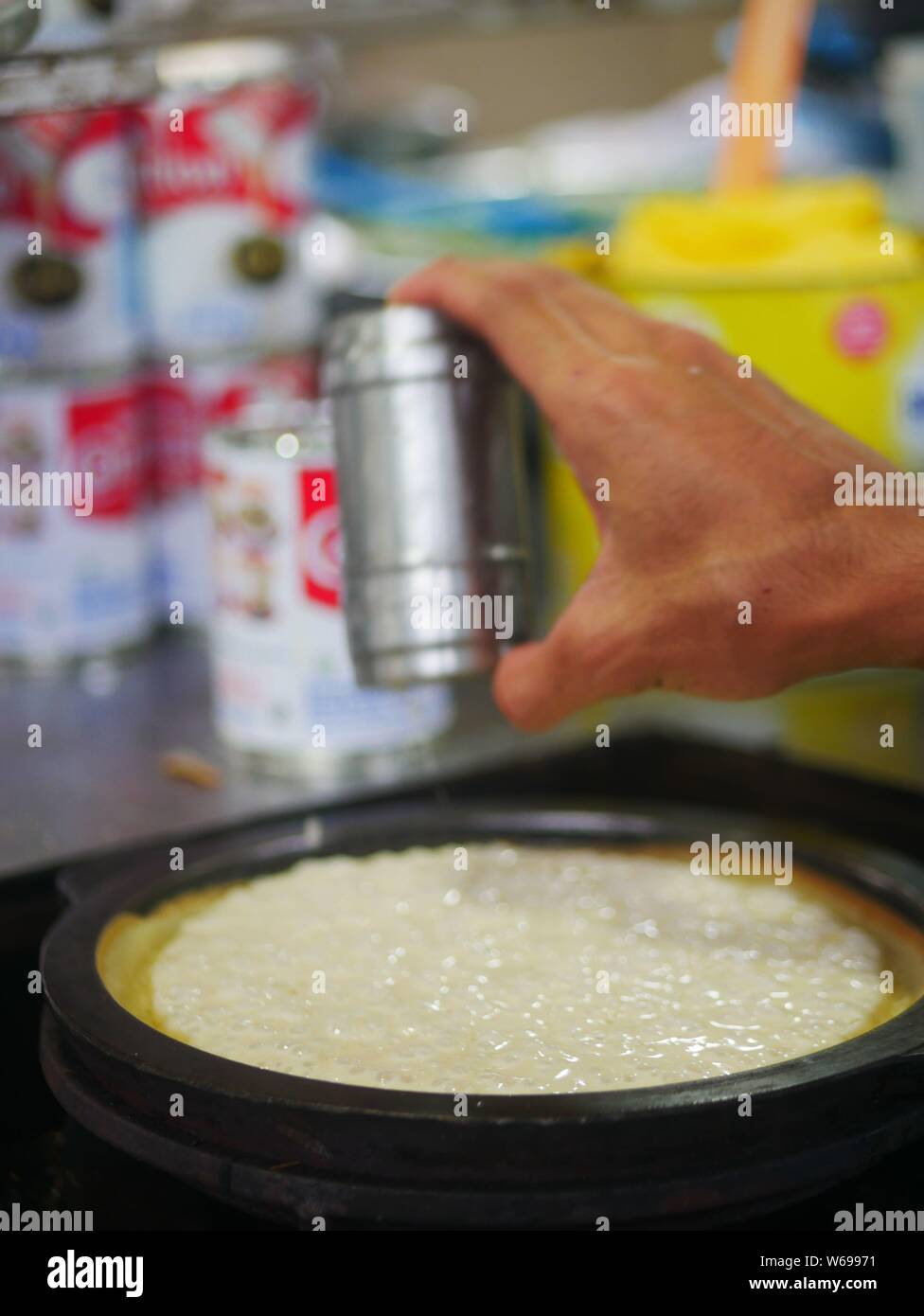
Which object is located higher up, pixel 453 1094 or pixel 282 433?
pixel 282 433

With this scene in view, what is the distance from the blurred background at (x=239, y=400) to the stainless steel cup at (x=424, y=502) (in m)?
0.28

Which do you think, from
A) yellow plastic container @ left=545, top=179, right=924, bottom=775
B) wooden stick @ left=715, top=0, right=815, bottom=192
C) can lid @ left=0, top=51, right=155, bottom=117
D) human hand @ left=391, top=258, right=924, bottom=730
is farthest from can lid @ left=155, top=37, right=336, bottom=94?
human hand @ left=391, top=258, right=924, bottom=730

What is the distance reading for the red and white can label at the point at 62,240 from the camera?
56.1 inches

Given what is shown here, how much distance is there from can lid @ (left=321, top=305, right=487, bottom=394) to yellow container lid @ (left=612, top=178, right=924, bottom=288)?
55cm

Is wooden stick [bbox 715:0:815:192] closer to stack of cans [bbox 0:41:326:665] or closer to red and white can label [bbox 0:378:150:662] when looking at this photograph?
stack of cans [bbox 0:41:326:665]

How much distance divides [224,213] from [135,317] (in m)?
0.12

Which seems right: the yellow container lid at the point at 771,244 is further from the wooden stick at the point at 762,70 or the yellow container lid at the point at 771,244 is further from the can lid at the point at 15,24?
the can lid at the point at 15,24

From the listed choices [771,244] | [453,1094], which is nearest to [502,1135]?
[453,1094]

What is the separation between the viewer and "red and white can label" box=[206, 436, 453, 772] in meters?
1.26

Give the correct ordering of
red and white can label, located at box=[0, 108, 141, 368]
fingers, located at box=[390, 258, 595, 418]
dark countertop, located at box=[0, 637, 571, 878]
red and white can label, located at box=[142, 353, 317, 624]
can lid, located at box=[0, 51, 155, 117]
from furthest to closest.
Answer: red and white can label, located at box=[142, 353, 317, 624]
red and white can label, located at box=[0, 108, 141, 368]
dark countertop, located at box=[0, 637, 571, 878]
can lid, located at box=[0, 51, 155, 117]
fingers, located at box=[390, 258, 595, 418]

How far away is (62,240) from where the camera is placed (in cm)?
144

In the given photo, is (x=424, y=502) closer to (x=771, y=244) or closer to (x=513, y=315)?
(x=513, y=315)

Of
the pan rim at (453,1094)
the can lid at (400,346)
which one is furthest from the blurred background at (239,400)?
the can lid at (400,346)
